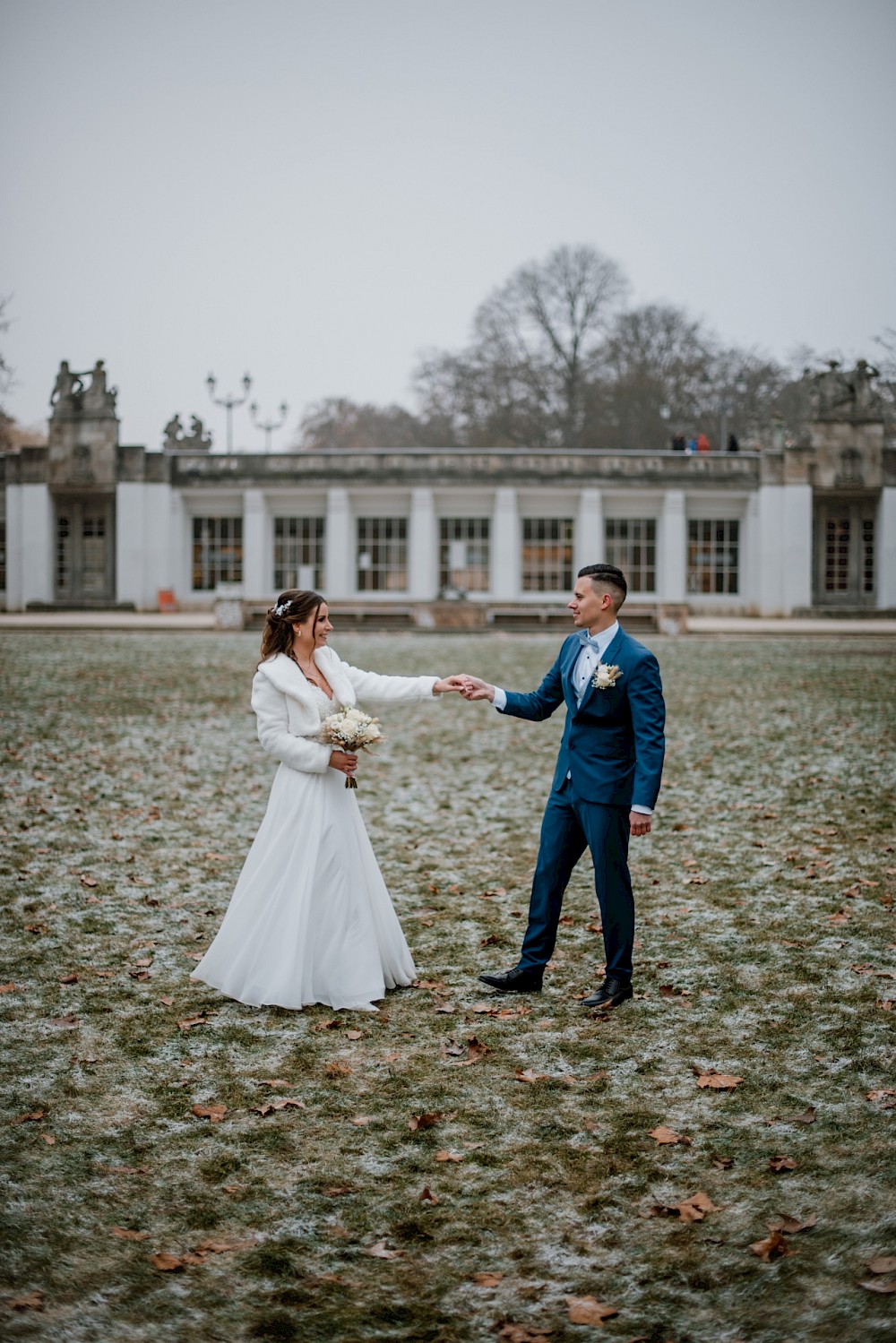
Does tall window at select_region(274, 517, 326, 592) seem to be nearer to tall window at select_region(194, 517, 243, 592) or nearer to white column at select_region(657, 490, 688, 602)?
tall window at select_region(194, 517, 243, 592)

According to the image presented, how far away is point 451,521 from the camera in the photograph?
1767 inches

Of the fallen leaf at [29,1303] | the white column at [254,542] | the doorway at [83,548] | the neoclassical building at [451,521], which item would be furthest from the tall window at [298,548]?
the fallen leaf at [29,1303]

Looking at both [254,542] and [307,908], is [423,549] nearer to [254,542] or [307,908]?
[254,542]

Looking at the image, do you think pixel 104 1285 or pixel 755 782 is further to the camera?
pixel 755 782

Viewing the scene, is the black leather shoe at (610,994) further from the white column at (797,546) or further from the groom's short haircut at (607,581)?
the white column at (797,546)

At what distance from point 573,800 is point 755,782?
6.09 meters

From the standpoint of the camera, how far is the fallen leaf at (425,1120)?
4.40 meters

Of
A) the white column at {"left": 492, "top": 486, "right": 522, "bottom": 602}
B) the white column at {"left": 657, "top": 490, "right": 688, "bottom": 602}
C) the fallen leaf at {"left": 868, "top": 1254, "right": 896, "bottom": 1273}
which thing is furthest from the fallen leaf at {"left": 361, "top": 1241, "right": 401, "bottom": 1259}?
the white column at {"left": 657, "top": 490, "right": 688, "bottom": 602}

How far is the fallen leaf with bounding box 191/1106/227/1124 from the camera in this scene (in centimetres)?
446

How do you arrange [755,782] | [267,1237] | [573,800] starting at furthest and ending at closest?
1. [755,782]
2. [573,800]
3. [267,1237]

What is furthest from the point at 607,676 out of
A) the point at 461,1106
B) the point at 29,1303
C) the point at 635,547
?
the point at 635,547

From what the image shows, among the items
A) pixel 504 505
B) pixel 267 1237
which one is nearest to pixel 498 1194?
pixel 267 1237

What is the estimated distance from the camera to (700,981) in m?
5.97

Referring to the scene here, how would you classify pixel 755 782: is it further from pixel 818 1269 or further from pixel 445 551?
pixel 445 551
